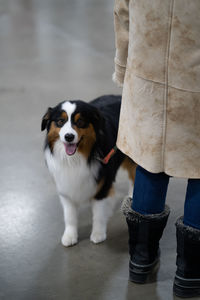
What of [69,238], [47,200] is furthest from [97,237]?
[47,200]

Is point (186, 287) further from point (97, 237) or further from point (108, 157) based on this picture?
point (108, 157)

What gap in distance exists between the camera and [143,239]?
1985 millimetres

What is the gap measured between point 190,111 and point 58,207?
4.31 ft

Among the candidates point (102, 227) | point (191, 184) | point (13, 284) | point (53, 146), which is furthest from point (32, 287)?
point (191, 184)

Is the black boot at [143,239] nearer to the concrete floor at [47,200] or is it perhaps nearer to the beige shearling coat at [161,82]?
the concrete floor at [47,200]

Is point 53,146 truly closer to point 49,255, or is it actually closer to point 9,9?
point 49,255

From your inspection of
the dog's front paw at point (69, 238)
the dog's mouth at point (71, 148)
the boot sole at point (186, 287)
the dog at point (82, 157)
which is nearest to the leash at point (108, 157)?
the dog at point (82, 157)

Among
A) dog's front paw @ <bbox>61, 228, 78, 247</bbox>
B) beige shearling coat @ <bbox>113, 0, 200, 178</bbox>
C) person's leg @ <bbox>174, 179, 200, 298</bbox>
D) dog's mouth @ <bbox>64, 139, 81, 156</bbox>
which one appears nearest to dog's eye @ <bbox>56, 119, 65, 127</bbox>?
dog's mouth @ <bbox>64, 139, 81, 156</bbox>

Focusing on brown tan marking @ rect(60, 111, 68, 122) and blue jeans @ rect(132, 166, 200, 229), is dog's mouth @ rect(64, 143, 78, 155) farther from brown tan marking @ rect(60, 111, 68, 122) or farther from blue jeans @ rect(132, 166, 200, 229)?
blue jeans @ rect(132, 166, 200, 229)

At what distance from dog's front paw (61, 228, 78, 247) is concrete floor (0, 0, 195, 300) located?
0.04 m

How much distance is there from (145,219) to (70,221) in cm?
61

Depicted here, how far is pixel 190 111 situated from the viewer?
159 centimetres

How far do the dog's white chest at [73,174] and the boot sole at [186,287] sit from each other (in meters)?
0.65

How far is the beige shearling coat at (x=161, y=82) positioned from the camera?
4.86ft
